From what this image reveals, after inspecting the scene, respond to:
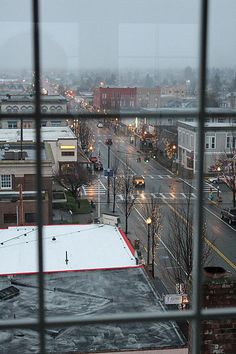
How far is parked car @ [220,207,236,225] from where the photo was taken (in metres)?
10.1

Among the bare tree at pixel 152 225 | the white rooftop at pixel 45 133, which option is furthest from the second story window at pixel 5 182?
the white rooftop at pixel 45 133

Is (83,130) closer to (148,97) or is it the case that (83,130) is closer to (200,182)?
(148,97)

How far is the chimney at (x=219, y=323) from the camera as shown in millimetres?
1392

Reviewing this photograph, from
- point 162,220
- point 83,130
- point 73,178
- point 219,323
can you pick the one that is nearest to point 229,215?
point 162,220

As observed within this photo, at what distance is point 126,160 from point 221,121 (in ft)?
37.3

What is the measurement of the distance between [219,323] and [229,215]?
348 inches

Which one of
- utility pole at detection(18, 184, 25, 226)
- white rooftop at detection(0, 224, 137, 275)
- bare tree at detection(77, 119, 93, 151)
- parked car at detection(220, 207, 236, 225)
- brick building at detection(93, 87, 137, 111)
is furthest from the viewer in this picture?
parked car at detection(220, 207, 236, 225)

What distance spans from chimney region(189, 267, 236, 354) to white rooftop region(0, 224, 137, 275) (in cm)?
317

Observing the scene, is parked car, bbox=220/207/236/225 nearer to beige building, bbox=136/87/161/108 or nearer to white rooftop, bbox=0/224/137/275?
white rooftop, bbox=0/224/137/275

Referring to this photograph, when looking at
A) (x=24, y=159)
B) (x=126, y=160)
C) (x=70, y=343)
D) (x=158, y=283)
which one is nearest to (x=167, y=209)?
(x=126, y=160)

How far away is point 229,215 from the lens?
397 inches

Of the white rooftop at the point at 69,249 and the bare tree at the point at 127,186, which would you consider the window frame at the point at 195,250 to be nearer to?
the white rooftop at the point at 69,249

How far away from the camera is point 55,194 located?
11.6m

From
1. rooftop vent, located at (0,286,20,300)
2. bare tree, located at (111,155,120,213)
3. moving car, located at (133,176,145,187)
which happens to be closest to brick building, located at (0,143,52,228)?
rooftop vent, located at (0,286,20,300)
